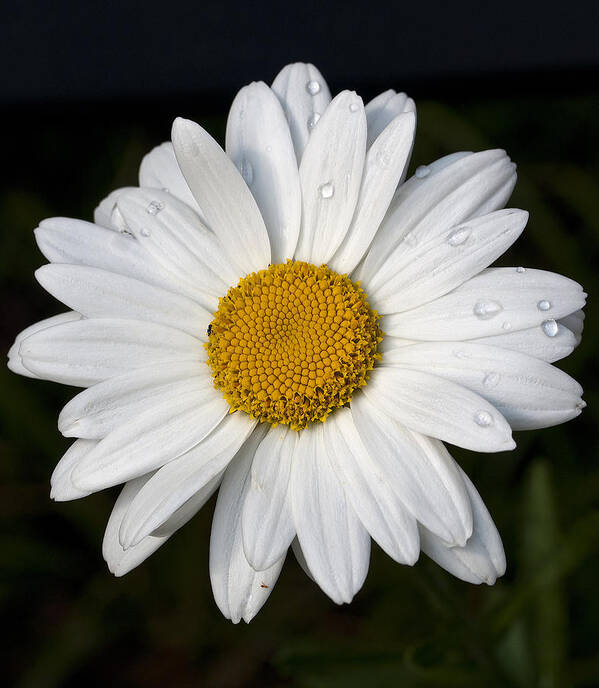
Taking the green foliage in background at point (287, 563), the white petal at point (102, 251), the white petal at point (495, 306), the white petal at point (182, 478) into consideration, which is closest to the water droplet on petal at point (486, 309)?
the white petal at point (495, 306)

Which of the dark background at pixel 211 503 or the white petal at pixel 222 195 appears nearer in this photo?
the white petal at pixel 222 195

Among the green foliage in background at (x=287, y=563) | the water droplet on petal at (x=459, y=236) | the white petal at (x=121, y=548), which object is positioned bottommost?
the green foliage in background at (x=287, y=563)

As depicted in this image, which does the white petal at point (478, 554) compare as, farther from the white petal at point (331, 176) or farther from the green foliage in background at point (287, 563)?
the green foliage in background at point (287, 563)

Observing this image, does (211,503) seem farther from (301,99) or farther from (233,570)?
(301,99)

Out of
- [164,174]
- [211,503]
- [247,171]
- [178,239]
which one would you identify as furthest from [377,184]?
[211,503]

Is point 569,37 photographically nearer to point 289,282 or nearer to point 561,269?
point 561,269

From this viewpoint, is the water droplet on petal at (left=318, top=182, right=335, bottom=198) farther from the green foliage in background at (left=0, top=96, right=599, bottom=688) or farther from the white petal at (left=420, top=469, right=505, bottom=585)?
the green foliage in background at (left=0, top=96, right=599, bottom=688)

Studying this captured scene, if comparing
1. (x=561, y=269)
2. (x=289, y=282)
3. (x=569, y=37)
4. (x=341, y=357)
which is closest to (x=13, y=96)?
(x=289, y=282)
